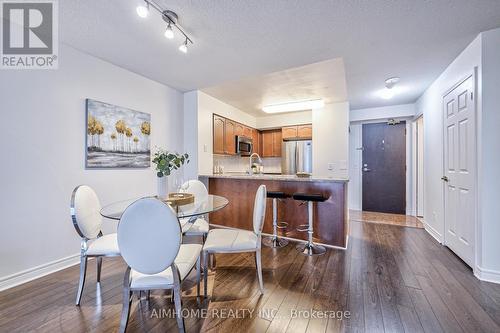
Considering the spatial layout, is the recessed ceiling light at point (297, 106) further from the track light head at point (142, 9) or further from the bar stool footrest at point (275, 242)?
the track light head at point (142, 9)

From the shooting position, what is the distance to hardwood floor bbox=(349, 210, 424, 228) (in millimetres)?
4164

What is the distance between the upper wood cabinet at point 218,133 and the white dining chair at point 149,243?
308 cm

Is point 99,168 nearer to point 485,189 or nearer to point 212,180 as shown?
point 212,180

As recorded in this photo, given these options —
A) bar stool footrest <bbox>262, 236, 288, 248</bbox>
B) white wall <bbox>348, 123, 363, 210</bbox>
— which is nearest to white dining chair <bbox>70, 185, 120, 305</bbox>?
bar stool footrest <bbox>262, 236, 288, 248</bbox>

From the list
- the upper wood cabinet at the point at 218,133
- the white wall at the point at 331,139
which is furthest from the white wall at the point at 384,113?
the upper wood cabinet at the point at 218,133

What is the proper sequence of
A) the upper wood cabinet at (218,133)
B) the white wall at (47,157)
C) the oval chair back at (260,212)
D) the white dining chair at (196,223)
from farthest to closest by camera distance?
the upper wood cabinet at (218,133)
the white dining chair at (196,223)
the white wall at (47,157)
the oval chair back at (260,212)

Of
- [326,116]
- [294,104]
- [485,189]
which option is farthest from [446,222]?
[294,104]

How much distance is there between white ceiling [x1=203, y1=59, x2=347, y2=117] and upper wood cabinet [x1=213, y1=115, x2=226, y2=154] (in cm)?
44

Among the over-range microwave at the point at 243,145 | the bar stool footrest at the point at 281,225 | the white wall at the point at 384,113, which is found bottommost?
the bar stool footrest at the point at 281,225

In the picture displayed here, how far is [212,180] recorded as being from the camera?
4086mm

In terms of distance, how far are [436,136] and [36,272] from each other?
536 centimetres

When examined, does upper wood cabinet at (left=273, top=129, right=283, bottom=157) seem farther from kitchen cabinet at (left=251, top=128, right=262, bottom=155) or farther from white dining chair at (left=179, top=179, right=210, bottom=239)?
white dining chair at (left=179, top=179, right=210, bottom=239)

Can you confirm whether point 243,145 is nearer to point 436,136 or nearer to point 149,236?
point 436,136

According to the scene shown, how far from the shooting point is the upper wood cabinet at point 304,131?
5.15 metres
